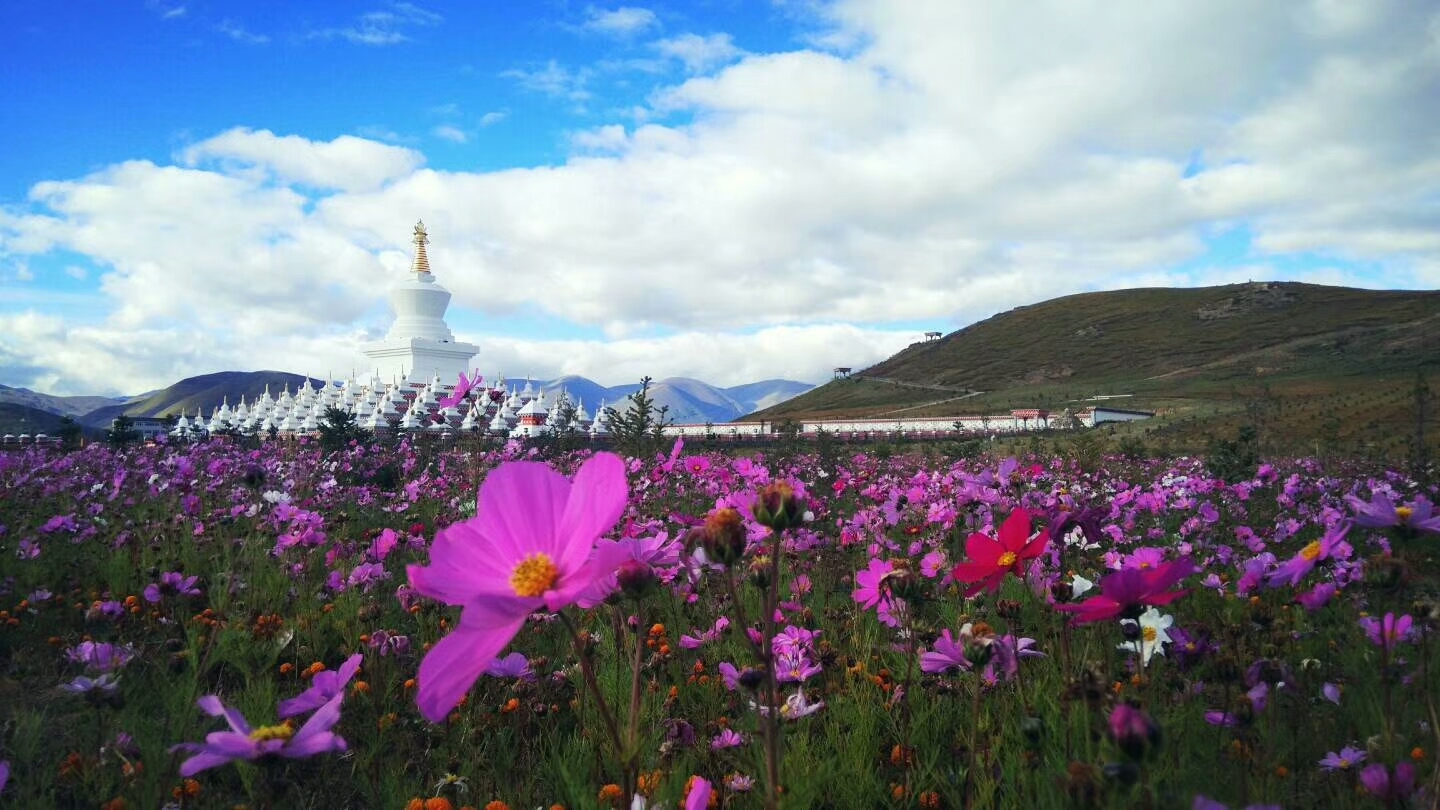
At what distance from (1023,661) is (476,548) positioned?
6.63 ft

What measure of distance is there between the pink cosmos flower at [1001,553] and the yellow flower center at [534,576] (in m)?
0.72

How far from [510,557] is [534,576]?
0.07 m

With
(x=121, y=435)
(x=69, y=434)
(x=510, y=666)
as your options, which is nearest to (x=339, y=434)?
(x=121, y=435)

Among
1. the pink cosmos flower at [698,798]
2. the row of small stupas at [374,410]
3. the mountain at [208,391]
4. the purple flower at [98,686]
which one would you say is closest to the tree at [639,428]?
the purple flower at [98,686]

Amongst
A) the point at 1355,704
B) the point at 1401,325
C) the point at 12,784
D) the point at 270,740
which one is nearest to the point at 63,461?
the point at 12,784

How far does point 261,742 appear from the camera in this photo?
92cm

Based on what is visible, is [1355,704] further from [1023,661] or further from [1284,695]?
[1023,661]

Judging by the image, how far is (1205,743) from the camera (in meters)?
1.86

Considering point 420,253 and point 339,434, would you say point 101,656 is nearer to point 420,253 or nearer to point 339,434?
point 339,434

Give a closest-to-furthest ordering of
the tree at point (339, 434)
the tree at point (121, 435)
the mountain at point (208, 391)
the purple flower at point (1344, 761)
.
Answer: the purple flower at point (1344, 761) → the tree at point (339, 434) → the tree at point (121, 435) → the mountain at point (208, 391)

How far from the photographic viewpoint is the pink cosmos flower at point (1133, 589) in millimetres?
1019

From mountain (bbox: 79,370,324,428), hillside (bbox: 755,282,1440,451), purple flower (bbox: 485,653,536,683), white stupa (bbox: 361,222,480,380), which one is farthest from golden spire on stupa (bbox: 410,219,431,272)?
mountain (bbox: 79,370,324,428)

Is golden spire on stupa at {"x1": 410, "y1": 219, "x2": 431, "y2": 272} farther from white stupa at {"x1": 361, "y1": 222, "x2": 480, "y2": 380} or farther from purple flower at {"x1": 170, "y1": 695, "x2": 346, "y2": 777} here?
purple flower at {"x1": 170, "y1": 695, "x2": 346, "y2": 777}

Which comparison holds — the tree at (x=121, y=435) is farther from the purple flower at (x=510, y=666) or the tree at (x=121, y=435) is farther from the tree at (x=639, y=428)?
the purple flower at (x=510, y=666)
